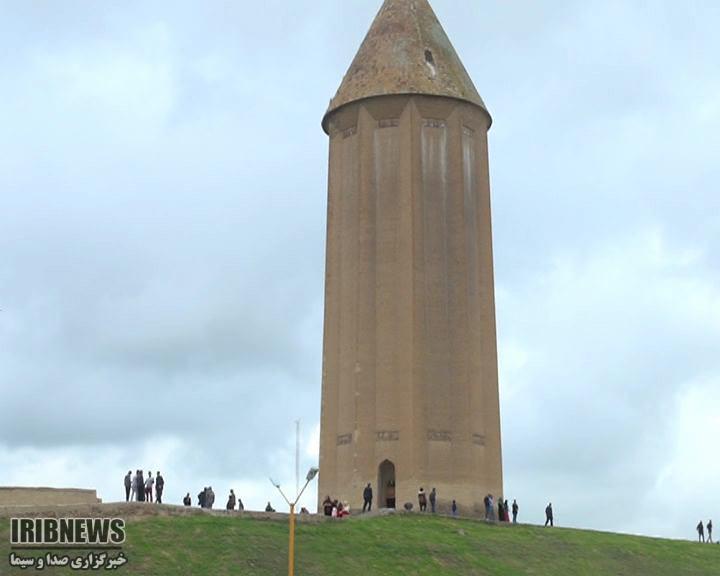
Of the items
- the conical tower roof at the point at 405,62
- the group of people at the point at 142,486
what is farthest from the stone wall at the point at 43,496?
the conical tower roof at the point at 405,62

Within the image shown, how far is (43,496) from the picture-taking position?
2998 cm

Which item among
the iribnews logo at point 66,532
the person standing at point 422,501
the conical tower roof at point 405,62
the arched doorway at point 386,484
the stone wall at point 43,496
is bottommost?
the iribnews logo at point 66,532

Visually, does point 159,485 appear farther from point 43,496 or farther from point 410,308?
point 410,308

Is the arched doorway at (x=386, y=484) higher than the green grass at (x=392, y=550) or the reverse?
higher

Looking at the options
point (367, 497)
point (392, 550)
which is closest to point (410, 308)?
point (367, 497)

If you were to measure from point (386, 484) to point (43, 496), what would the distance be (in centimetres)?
1292

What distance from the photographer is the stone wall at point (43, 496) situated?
97.8 ft

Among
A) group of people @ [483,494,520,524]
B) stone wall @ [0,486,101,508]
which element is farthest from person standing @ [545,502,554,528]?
stone wall @ [0,486,101,508]

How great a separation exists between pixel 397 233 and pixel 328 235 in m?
3.33

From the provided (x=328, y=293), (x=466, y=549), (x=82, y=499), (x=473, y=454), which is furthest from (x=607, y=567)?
(x=328, y=293)

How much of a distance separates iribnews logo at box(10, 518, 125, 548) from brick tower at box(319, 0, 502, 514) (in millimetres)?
14769

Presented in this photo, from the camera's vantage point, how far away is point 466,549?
2984cm

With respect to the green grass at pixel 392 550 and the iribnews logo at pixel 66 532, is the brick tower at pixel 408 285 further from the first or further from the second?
the iribnews logo at pixel 66 532

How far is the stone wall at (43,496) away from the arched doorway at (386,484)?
1199 cm
